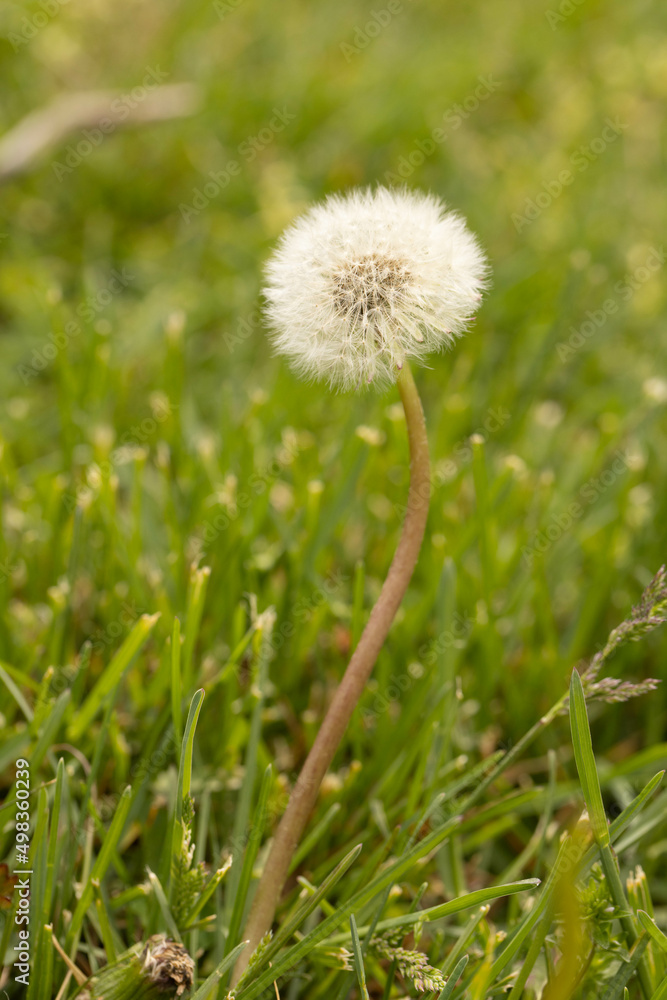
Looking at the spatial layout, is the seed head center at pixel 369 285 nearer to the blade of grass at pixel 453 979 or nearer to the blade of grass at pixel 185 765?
the blade of grass at pixel 185 765

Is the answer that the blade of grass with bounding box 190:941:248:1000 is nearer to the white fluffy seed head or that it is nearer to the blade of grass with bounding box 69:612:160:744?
the blade of grass with bounding box 69:612:160:744

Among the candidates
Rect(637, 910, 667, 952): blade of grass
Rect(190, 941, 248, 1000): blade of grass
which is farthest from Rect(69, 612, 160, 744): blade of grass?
Rect(637, 910, 667, 952): blade of grass

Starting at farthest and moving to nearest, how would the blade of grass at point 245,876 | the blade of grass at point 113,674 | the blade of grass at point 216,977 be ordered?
1. the blade of grass at point 113,674
2. the blade of grass at point 245,876
3. the blade of grass at point 216,977

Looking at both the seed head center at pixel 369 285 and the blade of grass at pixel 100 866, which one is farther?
the blade of grass at pixel 100 866

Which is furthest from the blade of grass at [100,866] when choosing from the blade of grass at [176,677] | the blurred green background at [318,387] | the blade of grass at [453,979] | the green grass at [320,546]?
the blade of grass at [453,979]

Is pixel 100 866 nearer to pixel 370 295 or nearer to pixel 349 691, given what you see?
pixel 349 691

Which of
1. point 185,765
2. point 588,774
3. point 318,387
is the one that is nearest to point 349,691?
point 185,765
